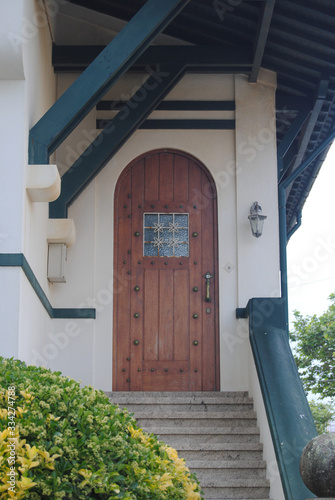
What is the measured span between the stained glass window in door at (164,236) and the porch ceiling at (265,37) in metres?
1.57

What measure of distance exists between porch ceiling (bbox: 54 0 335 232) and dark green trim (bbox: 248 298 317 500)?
2477 mm

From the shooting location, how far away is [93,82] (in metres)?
6.23

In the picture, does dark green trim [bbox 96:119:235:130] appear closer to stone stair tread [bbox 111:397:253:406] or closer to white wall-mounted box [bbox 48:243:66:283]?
white wall-mounted box [bbox 48:243:66:283]

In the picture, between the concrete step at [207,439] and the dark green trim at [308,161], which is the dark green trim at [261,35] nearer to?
the dark green trim at [308,161]

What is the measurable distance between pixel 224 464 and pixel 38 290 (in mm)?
2058

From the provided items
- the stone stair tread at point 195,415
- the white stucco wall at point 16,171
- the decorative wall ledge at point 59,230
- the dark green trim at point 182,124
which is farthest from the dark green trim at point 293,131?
the white stucco wall at point 16,171

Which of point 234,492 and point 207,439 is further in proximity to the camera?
point 207,439

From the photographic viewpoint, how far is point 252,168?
8.34 metres

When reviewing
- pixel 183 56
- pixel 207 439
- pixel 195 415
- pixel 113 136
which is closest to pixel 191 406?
pixel 195 415

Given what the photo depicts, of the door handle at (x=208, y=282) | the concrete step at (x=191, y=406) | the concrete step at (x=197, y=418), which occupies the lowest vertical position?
the concrete step at (x=197, y=418)

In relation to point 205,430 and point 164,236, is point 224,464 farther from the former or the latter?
point 164,236

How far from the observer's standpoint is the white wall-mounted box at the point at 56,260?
24.9 feet

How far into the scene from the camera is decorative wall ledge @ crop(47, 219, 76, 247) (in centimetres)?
754

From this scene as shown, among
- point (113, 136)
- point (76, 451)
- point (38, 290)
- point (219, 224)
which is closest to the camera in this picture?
point (76, 451)
